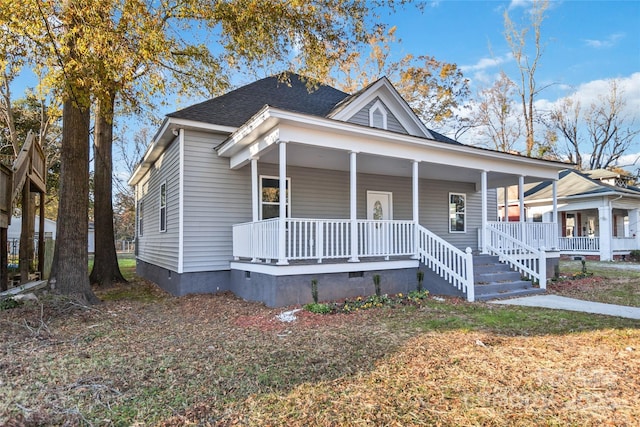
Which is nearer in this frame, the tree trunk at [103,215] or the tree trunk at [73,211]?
the tree trunk at [73,211]

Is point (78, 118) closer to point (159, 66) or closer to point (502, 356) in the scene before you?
point (159, 66)

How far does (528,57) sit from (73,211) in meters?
30.1

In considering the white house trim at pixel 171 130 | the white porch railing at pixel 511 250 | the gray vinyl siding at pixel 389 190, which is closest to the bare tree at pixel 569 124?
the gray vinyl siding at pixel 389 190

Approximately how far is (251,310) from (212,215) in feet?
10.5

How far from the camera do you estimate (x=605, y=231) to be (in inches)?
762

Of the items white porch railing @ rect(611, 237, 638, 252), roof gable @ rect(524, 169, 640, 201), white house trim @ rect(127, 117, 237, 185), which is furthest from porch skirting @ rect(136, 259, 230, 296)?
white porch railing @ rect(611, 237, 638, 252)

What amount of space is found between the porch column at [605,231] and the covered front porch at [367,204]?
10.0 m

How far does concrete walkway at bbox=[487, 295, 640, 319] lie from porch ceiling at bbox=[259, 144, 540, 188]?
12.3ft

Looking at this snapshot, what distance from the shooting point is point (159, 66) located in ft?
28.2

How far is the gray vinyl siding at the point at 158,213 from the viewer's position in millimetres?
9398

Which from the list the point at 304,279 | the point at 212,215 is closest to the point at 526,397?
the point at 304,279

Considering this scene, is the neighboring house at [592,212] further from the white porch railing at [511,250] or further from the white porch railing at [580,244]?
the white porch railing at [511,250]

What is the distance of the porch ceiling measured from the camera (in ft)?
28.5

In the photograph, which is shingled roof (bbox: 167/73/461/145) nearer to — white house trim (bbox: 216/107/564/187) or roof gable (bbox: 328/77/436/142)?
roof gable (bbox: 328/77/436/142)
